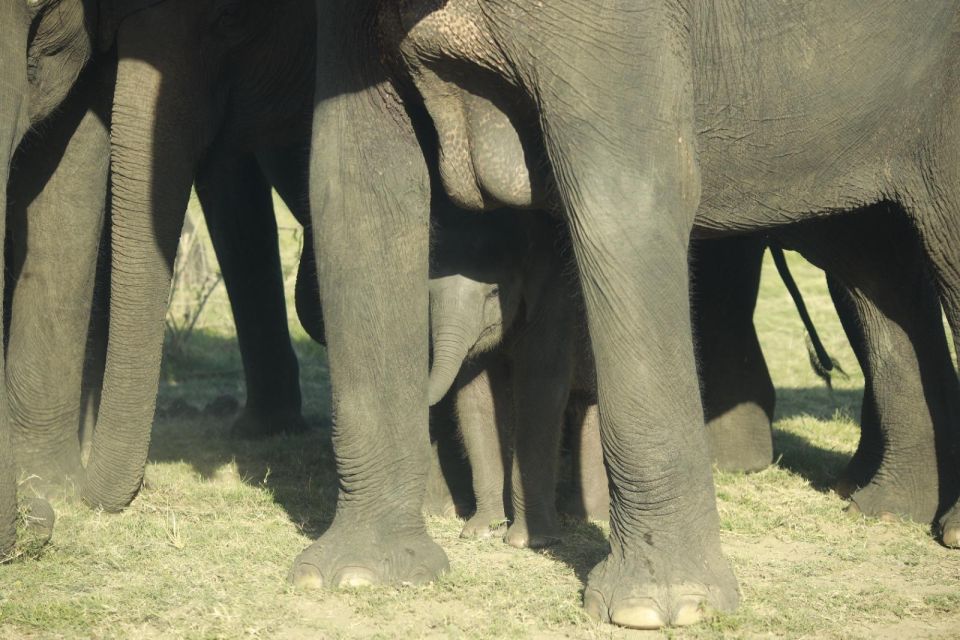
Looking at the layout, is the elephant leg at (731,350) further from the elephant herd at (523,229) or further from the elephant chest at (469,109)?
the elephant chest at (469,109)

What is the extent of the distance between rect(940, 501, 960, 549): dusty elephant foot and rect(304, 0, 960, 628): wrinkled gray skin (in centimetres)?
51

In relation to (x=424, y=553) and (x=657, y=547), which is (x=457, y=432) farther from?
(x=657, y=547)

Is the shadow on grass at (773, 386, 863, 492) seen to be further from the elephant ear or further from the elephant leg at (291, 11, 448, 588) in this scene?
the elephant ear

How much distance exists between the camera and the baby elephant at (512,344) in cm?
404

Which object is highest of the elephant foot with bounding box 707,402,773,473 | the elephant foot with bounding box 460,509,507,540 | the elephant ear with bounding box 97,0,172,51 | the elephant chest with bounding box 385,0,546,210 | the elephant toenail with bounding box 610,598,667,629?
the elephant ear with bounding box 97,0,172,51

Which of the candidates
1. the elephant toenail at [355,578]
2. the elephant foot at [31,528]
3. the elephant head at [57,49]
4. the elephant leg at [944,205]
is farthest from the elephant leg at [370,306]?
the elephant leg at [944,205]

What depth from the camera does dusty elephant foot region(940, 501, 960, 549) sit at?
13.3ft

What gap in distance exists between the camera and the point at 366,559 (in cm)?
359

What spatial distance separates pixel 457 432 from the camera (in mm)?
4383

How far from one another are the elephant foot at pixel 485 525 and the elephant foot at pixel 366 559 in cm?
Result: 40

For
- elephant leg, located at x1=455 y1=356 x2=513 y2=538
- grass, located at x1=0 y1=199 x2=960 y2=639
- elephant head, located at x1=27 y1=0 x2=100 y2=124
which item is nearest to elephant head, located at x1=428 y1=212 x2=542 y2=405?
elephant leg, located at x1=455 y1=356 x2=513 y2=538

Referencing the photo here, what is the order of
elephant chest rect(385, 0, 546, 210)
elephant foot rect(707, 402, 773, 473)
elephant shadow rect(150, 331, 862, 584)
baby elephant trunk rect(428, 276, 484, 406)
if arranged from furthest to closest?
elephant foot rect(707, 402, 773, 473)
elephant shadow rect(150, 331, 862, 584)
baby elephant trunk rect(428, 276, 484, 406)
elephant chest rect(385, 0, 546, 210)

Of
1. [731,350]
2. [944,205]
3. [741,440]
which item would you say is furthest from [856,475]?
[944,205]

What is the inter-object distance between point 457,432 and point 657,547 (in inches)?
45.7
